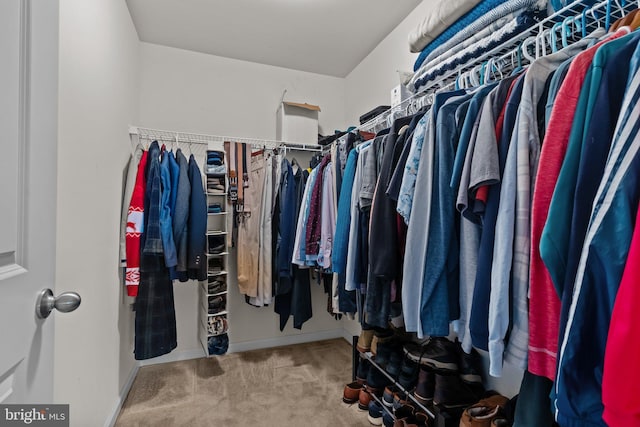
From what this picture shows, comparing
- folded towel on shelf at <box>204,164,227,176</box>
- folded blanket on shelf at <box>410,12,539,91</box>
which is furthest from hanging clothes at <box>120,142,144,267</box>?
folded blanket on shelf at <box>410,12,539,91</box>

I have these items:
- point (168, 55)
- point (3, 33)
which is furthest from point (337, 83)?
point (3, 33)

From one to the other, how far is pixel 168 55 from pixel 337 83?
61.0 inches

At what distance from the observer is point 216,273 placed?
226 centimetres

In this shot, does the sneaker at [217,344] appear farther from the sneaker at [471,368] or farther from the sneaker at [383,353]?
the sneaker at [471,368]

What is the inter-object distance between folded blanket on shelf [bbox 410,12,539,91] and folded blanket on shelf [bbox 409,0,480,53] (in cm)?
16

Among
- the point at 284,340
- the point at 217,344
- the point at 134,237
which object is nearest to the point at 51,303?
the point at 134,237

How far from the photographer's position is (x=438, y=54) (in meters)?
1.39

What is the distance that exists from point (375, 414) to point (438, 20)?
2.06 metres

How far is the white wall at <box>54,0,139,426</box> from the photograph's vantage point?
111 centimetres

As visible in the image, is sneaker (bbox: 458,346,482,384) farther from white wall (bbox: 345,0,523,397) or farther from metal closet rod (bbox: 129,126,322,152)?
metal closet rod (bbox: 129,126,322,152)

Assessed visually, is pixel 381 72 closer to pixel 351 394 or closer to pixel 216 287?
pixel 216 287

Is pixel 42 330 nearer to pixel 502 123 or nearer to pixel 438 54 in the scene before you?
pixel 502 123

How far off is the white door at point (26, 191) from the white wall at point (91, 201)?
54cm

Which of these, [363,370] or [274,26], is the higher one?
[274,26]
